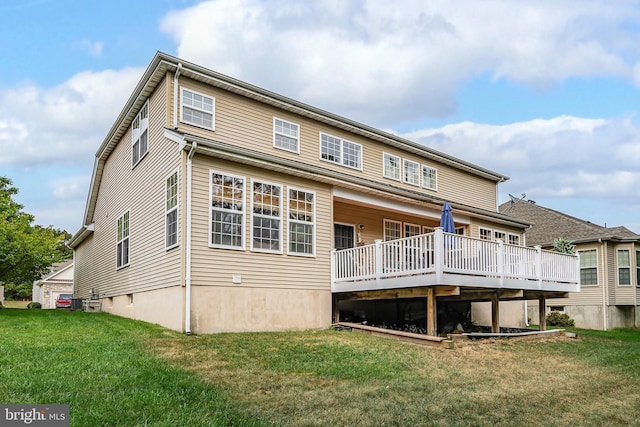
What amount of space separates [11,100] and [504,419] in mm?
24852

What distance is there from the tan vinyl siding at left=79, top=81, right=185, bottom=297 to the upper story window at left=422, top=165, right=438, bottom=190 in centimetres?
1002

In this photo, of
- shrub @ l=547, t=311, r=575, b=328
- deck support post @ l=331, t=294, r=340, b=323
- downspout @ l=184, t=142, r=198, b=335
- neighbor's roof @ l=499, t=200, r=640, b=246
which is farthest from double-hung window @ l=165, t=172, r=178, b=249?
neighbor's roof @ l=499, t=200, r=640, b=246

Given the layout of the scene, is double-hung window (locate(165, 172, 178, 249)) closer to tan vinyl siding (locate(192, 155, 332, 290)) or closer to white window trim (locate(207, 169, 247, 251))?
tan vinyl siding (locate(192, 155, 332, 290))

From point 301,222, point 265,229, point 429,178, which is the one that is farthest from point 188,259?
point 429,178

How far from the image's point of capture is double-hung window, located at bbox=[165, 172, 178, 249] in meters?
12.8

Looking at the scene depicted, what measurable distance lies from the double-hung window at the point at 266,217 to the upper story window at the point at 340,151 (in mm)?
3571

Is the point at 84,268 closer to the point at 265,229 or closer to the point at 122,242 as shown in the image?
the point at 122,242

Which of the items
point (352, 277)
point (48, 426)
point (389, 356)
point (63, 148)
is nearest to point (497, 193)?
point (352, 277)

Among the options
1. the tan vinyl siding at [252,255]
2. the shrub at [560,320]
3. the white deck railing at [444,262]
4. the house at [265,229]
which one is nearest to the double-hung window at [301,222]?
the house at [265,229]

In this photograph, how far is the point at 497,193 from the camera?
77.7 feet

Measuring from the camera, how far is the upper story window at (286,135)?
15797 millimetres

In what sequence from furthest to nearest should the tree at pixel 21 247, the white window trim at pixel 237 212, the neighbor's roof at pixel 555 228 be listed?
1. the neighbor's roof at pixel 555 228
2. the tree at pixel 21 247
3. the white window trim at pixel 237 212

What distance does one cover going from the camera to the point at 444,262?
1215cm

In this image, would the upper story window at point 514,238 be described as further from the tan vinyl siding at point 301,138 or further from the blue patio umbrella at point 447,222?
the blue patio umbrella at point 447,222
